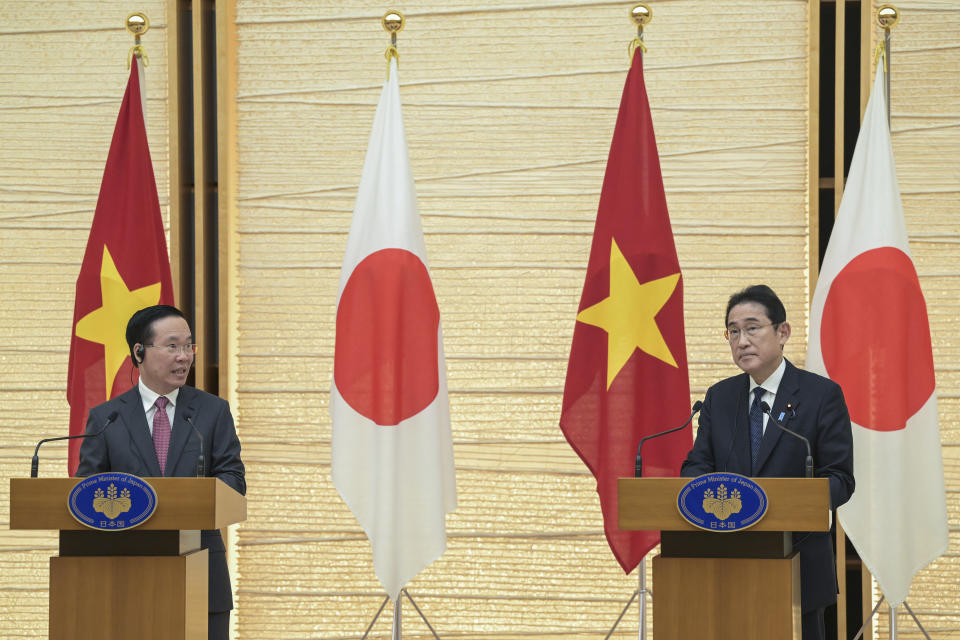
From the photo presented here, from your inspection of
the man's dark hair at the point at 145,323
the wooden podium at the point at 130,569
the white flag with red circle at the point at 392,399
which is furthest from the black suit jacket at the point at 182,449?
the white flag with red circle at the point at 392,399

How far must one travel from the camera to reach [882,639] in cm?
444

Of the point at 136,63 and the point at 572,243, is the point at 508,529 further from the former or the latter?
the point at 136,63

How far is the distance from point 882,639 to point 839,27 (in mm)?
2520

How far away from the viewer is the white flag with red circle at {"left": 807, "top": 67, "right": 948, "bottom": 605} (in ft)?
12.4

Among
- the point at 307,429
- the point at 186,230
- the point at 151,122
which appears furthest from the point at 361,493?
the point at 151,122

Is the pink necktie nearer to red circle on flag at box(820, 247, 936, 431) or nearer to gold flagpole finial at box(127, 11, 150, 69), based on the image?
gold flagpole finial at box(127, 11, 150, 69)

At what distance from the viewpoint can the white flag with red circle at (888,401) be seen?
3.77 metres

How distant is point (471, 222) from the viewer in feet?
15.4

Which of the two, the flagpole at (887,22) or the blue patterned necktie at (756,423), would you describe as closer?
the blue patterned necktie at (756,423)

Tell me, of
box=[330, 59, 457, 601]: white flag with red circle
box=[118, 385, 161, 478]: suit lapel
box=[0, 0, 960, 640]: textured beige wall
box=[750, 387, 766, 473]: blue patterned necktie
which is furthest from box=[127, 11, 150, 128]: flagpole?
box=[750, 387, 766, 473]: blue patterned necktie

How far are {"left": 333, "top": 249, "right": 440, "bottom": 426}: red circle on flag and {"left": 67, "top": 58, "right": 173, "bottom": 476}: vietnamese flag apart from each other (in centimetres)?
81

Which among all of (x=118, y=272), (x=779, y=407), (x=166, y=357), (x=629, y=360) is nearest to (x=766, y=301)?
(x=779, y=407)

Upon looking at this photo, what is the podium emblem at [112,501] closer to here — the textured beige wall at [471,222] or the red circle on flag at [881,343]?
the textured beige wall at [471,222]

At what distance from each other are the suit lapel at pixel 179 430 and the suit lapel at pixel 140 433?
4 centimetres
